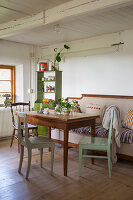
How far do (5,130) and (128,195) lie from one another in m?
3.74

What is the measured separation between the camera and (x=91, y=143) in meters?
3.44

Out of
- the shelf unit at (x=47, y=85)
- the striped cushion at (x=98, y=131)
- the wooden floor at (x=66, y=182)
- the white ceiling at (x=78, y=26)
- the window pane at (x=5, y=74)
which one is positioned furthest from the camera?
the window pane at (x=5, y=74)

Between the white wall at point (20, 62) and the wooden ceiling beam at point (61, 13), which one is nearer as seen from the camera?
the wooden ceiling beam at point (61, 13)

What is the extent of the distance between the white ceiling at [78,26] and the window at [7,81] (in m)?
0.88

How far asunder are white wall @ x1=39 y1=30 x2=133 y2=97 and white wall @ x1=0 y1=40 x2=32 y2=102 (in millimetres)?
1066

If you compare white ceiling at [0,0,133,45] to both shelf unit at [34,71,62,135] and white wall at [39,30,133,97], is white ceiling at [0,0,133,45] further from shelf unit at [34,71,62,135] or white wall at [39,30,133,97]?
shelf unit at [34,71,62,135]

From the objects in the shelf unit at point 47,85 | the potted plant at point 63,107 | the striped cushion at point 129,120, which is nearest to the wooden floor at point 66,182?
the striped cushion at point 129,120

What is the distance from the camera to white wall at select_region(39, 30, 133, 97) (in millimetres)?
4840

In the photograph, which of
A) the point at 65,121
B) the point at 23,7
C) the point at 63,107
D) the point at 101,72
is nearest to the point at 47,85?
the point at 101,72

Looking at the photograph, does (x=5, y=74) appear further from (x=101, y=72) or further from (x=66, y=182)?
(x=66, y=182)

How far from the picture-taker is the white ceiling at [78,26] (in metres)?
3.71

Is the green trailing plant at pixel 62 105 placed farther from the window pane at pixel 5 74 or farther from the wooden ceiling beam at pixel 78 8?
the window pane at pixel 5 74

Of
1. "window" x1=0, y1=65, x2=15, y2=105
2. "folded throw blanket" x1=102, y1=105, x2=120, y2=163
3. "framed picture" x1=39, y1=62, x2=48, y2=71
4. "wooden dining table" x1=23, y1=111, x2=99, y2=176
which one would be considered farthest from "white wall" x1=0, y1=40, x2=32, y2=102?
"folded throw blanket" x1=102, y1=105, x2=120, y2=163

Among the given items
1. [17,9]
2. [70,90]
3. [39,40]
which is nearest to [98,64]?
[70,90]
